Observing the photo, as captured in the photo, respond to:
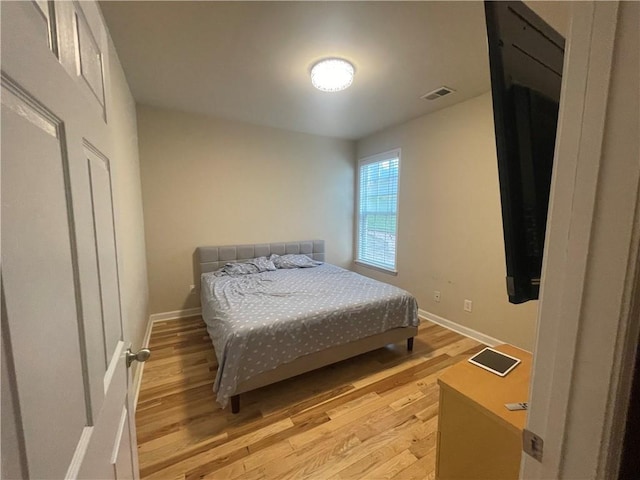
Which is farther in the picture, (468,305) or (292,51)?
(468,305)

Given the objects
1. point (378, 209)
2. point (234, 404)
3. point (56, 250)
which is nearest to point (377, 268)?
point (378, 209)

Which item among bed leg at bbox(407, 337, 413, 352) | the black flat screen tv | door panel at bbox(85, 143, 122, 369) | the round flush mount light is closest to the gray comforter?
bed leg at bbox(407, 337, 413, 352)

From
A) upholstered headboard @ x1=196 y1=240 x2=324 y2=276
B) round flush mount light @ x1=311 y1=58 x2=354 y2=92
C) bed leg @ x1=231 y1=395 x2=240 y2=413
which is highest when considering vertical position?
round flush mount light @ x1=311 y1=58 x2=354 y2=92

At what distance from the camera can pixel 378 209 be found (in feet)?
13.8

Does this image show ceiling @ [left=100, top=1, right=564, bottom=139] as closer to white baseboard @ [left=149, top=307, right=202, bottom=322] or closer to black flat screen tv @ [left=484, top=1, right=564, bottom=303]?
black flat screen tv @ [left=484, top=1, right=564, bottom=303]

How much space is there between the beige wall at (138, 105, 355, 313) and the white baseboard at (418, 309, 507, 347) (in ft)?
6.21

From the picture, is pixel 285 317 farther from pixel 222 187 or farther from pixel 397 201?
pixel 397 201

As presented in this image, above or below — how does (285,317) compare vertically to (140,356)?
below

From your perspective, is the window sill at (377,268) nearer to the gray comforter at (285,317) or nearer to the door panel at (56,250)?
the gray comforter at (285,317)

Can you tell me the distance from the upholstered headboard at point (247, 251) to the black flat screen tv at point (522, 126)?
134 inches

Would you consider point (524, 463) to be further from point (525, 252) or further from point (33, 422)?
point (33, 422)

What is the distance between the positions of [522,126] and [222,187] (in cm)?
346

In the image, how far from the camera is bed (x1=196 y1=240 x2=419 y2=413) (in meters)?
1.84

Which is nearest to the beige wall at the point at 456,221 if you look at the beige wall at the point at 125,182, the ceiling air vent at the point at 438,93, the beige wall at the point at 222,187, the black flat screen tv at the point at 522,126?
the ceiling air vent at the point at 438,93
